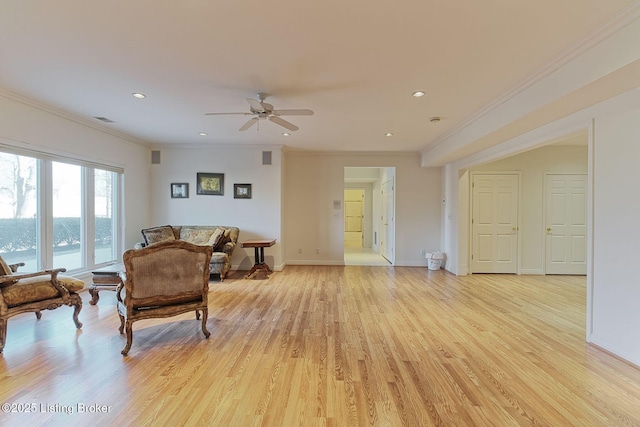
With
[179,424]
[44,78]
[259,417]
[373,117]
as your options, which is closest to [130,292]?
[179,424]

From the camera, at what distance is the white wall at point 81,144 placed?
3.52 m

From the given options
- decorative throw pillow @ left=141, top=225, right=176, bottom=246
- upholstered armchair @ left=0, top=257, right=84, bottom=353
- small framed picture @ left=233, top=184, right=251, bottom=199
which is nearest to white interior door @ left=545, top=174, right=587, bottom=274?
small framed picture @ left=233, top=184, right=251, bottom=199

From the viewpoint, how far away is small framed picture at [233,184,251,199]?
6.11 metres

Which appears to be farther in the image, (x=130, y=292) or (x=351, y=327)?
(x=351, y=327)

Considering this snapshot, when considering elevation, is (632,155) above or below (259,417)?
above

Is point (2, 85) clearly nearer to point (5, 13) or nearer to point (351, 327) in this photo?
point (5, 13)

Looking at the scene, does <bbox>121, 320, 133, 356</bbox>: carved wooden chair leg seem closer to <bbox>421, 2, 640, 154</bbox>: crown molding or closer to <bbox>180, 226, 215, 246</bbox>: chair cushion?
<bbox>180, 226, 215, 246</bbox>: chair cushion

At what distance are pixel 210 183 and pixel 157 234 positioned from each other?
1478 mm

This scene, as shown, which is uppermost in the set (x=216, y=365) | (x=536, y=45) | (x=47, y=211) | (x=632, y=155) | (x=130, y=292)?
(x=536, y=45)

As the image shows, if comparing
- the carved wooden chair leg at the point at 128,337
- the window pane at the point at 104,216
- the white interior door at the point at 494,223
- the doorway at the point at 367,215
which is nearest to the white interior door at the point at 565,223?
the white interior door at the point at 494,223

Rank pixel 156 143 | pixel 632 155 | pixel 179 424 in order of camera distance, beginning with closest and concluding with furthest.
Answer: pixel 179 424
pixel 632 155
pixel 156 143

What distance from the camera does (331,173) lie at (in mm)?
6695

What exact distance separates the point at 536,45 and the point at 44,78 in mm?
4717

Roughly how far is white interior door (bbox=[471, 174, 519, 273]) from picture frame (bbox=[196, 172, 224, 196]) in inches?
213
